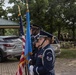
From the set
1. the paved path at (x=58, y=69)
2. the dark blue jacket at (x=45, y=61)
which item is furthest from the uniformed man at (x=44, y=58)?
the paved path at (x=58, y=69)

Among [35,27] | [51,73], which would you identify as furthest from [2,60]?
[51,73]

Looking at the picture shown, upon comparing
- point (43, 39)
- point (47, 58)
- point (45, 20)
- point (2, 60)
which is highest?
point (45, 20)

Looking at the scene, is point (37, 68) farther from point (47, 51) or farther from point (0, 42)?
point (0, 42)

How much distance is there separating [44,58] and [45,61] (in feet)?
0.16

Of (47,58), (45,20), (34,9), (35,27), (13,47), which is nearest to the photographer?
(47,58)

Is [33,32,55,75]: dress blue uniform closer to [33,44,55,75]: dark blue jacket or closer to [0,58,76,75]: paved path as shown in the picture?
[33,44,55,75]: dark blue jacket

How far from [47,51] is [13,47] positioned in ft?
37.6

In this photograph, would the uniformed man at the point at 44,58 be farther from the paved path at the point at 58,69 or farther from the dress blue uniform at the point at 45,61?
the paved path at the point at 58,69

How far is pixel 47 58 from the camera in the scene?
13.3 ft

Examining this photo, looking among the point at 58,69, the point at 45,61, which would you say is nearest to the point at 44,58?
the point at 45,61

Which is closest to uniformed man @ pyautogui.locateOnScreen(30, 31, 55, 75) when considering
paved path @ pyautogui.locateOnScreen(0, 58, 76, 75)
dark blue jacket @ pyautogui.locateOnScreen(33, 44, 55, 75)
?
dark blue jacket @ pyautogui.locateOnScreen(33, 44, 55, 75)

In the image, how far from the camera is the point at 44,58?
13.4 feet

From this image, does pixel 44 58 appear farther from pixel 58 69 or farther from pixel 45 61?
pixel 58 69

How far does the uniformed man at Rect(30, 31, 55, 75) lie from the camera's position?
4.09m
